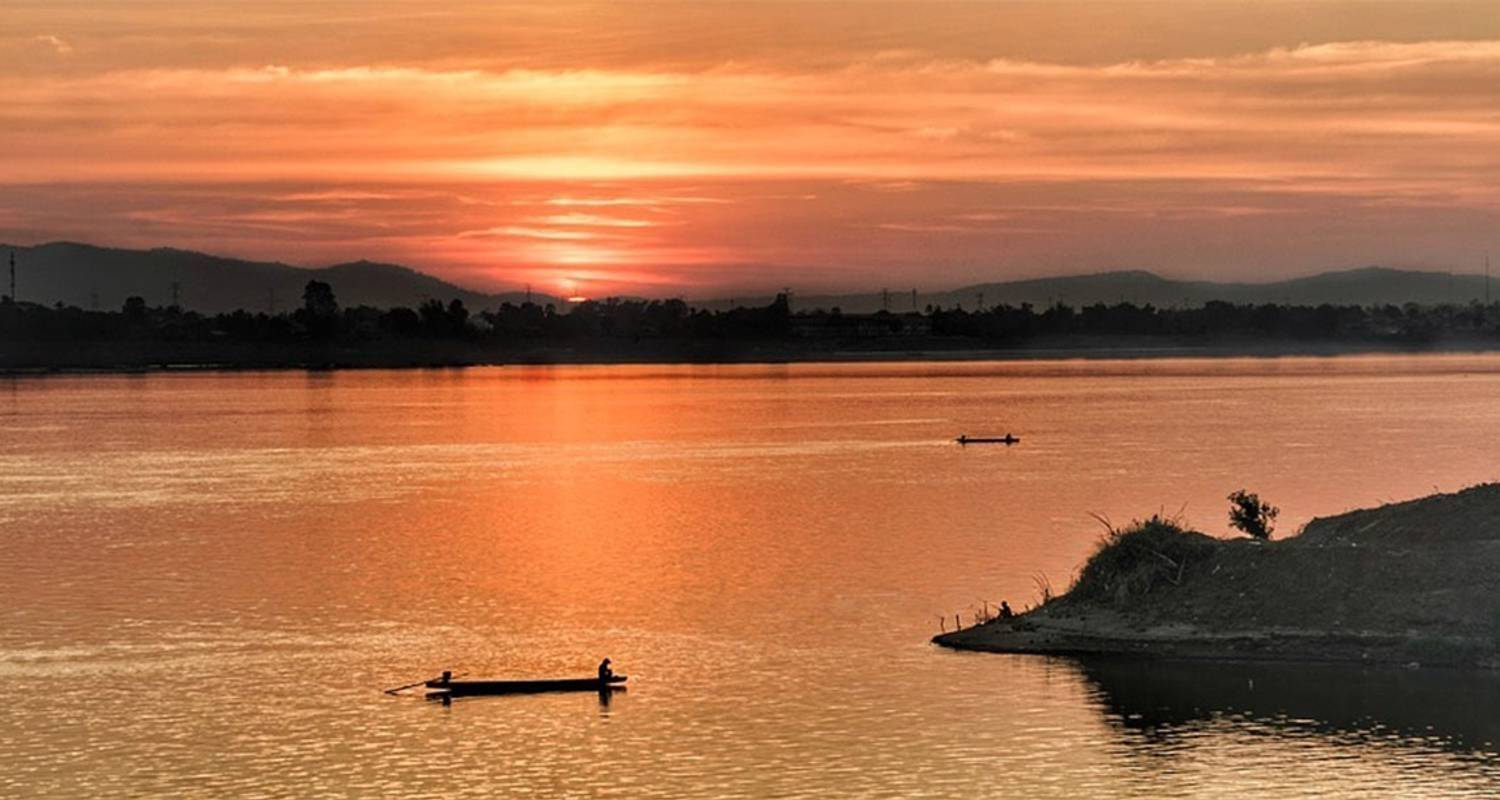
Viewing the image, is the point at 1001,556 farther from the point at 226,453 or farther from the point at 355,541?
the point at 226,453

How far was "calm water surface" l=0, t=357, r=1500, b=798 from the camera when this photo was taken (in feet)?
116

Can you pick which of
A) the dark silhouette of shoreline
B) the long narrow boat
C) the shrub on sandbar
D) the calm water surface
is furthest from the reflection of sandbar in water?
the long narrow boat

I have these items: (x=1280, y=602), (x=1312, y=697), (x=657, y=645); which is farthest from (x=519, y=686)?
(x=1280, y=602)

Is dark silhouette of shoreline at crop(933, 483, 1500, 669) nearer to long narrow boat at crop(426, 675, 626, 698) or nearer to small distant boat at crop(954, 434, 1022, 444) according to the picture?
long narrow boat at crop(426, 675, 626, 698)

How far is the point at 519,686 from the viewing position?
135 feet

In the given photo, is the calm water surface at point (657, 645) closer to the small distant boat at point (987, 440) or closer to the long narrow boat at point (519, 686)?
the long narrow boat at point (519, 686)

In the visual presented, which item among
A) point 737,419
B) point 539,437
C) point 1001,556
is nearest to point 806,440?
point 539,437

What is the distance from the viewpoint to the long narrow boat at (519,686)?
135 ft

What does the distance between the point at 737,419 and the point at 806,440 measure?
3534cm

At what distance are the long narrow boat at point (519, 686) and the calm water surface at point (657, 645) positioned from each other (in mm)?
568

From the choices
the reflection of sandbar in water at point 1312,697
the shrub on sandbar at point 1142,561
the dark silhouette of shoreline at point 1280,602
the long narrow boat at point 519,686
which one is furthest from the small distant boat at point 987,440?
the long narrow boat at point 519,686

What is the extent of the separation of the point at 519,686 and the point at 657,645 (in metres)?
7.09

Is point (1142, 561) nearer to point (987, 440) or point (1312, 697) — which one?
point (1312, 697)

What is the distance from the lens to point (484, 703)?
4044 cm
